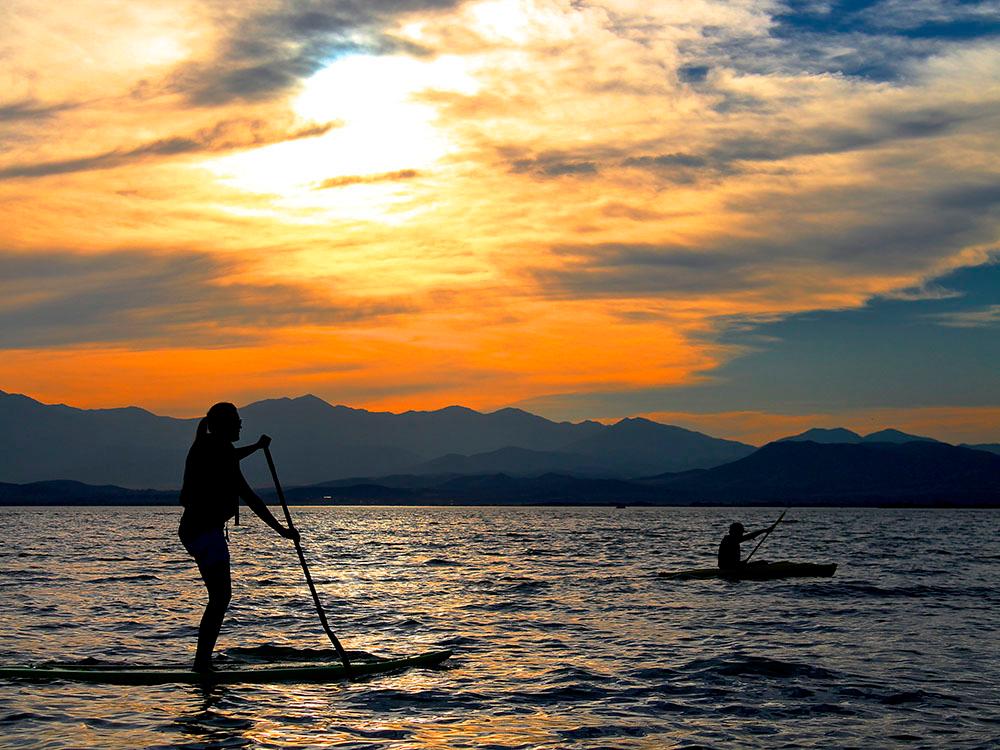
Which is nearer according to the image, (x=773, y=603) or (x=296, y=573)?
(x=773, y=603)

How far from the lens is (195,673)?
13.5 meters

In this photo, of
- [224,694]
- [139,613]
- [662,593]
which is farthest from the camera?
[662,593]

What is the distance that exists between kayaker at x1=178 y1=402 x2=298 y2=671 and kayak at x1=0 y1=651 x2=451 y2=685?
0.90m

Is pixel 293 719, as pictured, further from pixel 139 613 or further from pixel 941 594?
pixel 941 594

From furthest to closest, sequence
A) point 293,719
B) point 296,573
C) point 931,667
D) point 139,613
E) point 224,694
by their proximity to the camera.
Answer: point 296,573, point 139,613, point 931,667, point 224,694, point 293,719

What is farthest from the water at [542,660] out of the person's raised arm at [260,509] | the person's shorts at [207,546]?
the person's raised arm at [260,509]

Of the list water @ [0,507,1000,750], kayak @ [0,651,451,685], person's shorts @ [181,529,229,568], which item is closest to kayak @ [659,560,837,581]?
water @ [0,507,1000,750]

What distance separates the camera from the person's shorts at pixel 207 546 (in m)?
13.0

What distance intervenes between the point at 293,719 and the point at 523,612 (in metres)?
12.3

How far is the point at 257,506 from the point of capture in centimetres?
1366

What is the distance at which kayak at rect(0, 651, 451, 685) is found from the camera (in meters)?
13.5

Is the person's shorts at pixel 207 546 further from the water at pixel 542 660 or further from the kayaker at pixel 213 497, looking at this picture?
the water at pixel 542 660

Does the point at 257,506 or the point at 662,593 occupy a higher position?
the point at 257,506

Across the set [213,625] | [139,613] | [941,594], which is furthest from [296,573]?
[213,625]
